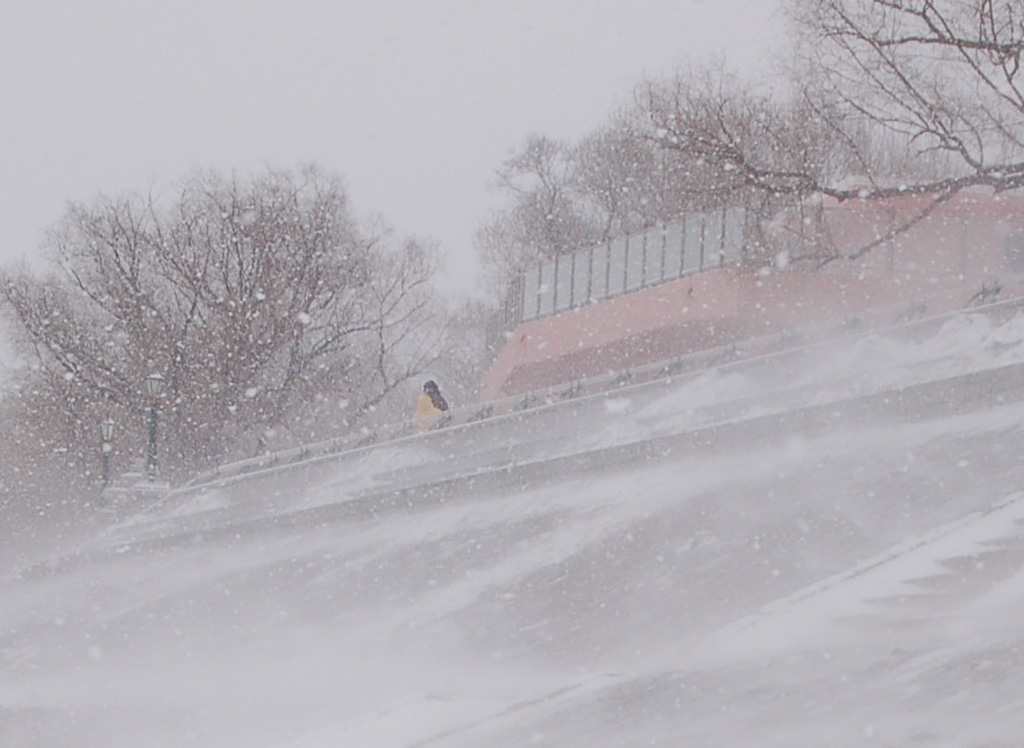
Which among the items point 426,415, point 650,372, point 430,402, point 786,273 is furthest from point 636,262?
point 650,372

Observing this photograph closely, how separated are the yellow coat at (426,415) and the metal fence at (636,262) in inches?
208

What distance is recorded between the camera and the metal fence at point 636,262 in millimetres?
26469

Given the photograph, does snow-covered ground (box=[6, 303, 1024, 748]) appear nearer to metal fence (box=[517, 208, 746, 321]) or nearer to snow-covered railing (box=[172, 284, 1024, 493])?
snow-covered railing (box=[172, 284, 1024, 493])

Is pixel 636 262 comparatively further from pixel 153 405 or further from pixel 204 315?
pixel 204 315

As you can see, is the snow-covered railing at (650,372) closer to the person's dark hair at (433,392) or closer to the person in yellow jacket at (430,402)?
the person in yellow jacket at (430,402)


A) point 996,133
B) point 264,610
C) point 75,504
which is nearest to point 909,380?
point 264,610

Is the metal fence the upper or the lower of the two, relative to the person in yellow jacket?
upper

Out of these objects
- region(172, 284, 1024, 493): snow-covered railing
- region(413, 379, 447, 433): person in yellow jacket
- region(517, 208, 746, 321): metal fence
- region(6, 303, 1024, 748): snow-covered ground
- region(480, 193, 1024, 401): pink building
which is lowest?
region(6, 303, 1024, 748): snow-covered ground

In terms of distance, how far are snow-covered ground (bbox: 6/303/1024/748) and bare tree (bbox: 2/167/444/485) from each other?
1973 centimetres

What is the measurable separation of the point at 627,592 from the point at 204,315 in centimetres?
3343

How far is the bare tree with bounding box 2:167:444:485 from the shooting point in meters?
40.5

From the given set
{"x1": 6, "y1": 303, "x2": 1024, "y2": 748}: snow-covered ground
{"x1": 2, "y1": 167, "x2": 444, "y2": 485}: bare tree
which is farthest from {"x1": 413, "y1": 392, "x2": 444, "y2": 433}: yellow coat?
{"x1": 2, "y1": 167, "x2": 444, "y2": 485}: bare tree

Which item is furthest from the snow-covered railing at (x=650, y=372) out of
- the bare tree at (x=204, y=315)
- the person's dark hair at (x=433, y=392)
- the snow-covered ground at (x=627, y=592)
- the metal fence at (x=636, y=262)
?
the bare tree at (x=204, y=315)

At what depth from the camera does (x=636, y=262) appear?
29.1 m
